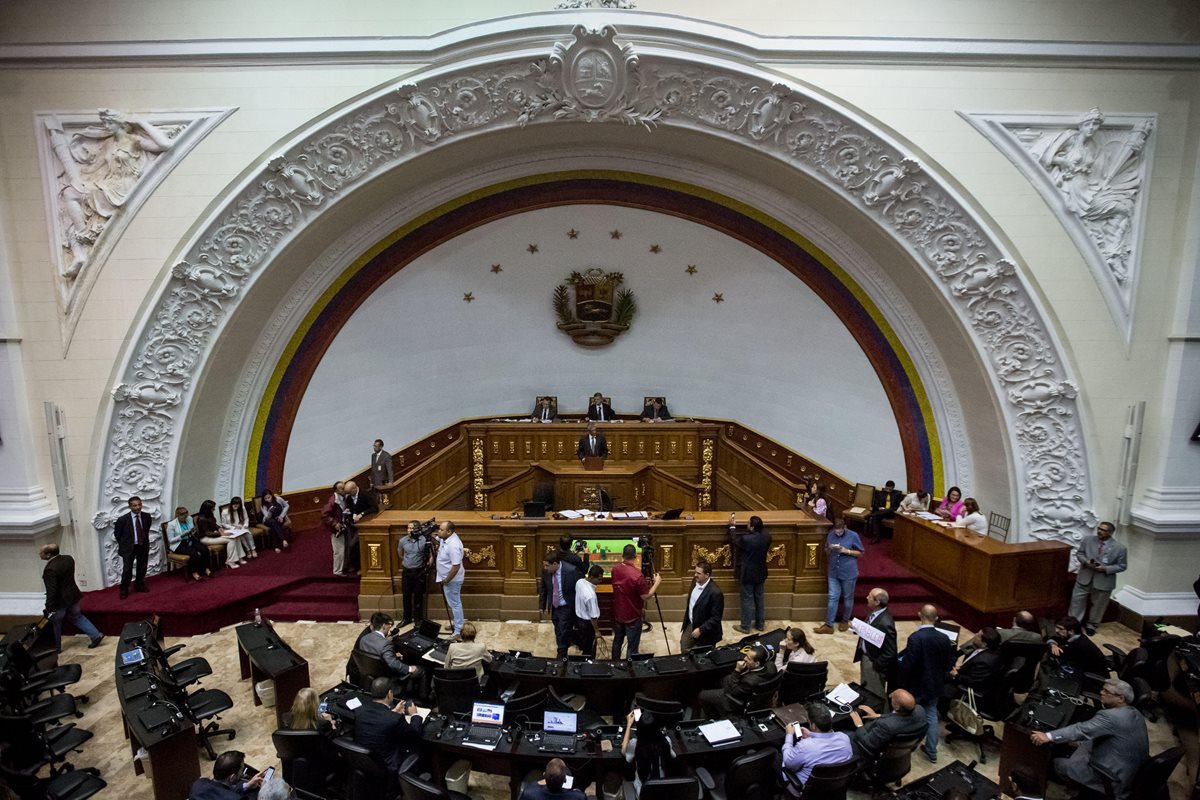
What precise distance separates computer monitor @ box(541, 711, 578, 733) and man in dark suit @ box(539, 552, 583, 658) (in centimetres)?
126

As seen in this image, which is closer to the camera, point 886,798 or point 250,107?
point 886,798

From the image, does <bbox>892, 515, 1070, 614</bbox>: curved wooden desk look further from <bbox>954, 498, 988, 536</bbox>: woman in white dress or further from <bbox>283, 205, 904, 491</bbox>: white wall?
<bbox>283, 205, 904, 491</bbox>: white wall

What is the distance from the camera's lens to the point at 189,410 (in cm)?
789

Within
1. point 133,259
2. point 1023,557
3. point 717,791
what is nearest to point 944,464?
point 1023,557

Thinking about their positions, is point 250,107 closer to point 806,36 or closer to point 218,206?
point 218,206

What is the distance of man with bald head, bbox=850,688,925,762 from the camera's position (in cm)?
394

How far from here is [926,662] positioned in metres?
4.56

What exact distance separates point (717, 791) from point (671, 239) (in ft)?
30.4

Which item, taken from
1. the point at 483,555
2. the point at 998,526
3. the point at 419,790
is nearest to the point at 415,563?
the point at 483,555

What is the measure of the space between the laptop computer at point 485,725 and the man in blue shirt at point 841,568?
4022 mm

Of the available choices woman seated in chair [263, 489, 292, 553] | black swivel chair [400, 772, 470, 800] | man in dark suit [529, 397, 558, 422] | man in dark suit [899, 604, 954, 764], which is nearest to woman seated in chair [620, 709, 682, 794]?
black swivel chair [400, 772, 470, 800]

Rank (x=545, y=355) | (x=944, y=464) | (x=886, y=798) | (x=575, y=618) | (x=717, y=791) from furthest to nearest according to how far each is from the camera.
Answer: (x=545, y=355) → (x=944, y=464) → (x=575, y=618) → (x=717, y=791) → (x=886, y=798)

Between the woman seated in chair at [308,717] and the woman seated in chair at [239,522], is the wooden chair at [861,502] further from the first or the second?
the woman seated in chair at [239,522]

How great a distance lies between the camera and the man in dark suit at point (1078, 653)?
5.15 meters
